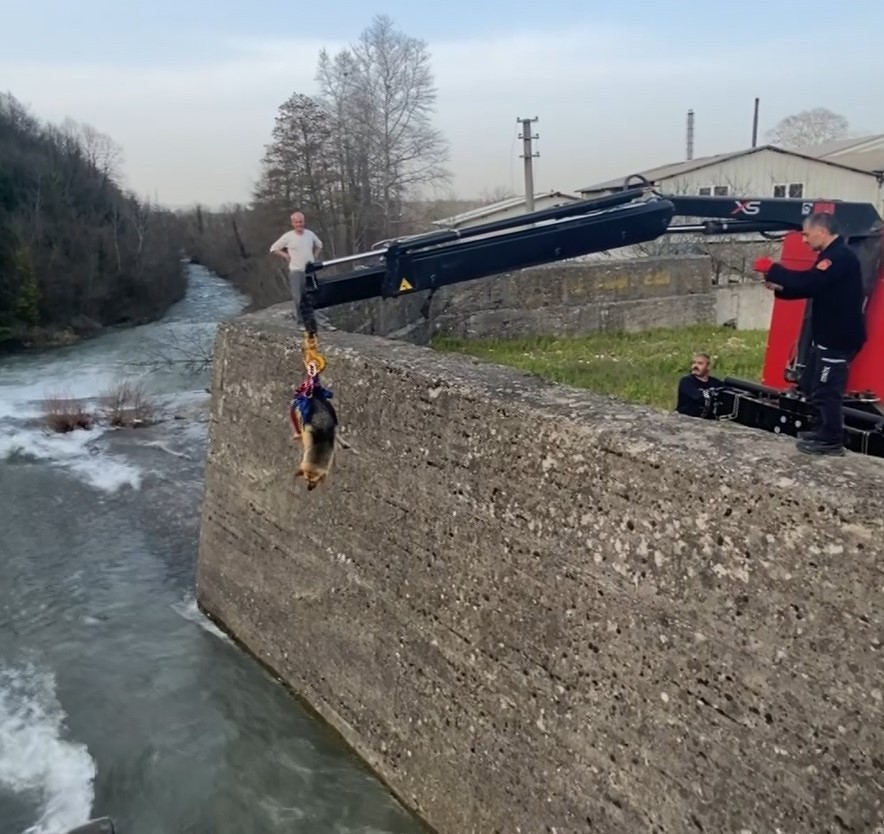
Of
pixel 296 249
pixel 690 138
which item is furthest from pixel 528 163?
pixel 690 138

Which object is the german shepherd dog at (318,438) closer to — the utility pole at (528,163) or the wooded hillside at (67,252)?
the utility pole at (528,163)

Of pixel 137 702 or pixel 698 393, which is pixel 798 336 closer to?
pixel 698 393

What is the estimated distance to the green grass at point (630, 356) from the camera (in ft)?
33.4

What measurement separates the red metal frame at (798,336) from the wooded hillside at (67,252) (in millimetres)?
29476

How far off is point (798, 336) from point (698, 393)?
0.92 meters

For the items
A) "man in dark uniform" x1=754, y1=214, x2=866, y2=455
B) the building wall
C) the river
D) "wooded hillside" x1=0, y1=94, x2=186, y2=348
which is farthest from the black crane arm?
"wooded hillside" x1=0, y1=94, x2=186, y2=348

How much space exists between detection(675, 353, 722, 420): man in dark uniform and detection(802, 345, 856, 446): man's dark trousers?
240 cm

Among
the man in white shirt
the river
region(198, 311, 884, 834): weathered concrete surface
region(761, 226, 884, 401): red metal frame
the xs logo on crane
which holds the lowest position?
the river

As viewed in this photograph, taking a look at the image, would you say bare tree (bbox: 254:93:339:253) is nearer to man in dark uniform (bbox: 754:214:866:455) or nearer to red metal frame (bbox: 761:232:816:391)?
red metal frame (bbox: 761:232:816:391)

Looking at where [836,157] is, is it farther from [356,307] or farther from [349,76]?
[356,307]

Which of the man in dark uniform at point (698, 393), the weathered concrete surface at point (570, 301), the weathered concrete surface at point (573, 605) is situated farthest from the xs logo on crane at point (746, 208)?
the weathered concrete surface at point (570, 301)

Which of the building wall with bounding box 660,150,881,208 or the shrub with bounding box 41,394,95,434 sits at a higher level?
the building wall with bounding box 660,150,881,208

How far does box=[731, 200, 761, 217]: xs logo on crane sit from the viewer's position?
7219 millimetres

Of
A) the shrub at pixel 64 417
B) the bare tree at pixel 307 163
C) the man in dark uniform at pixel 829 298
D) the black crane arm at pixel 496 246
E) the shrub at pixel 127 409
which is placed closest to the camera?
the man in dark uniform at pixel 829 298
